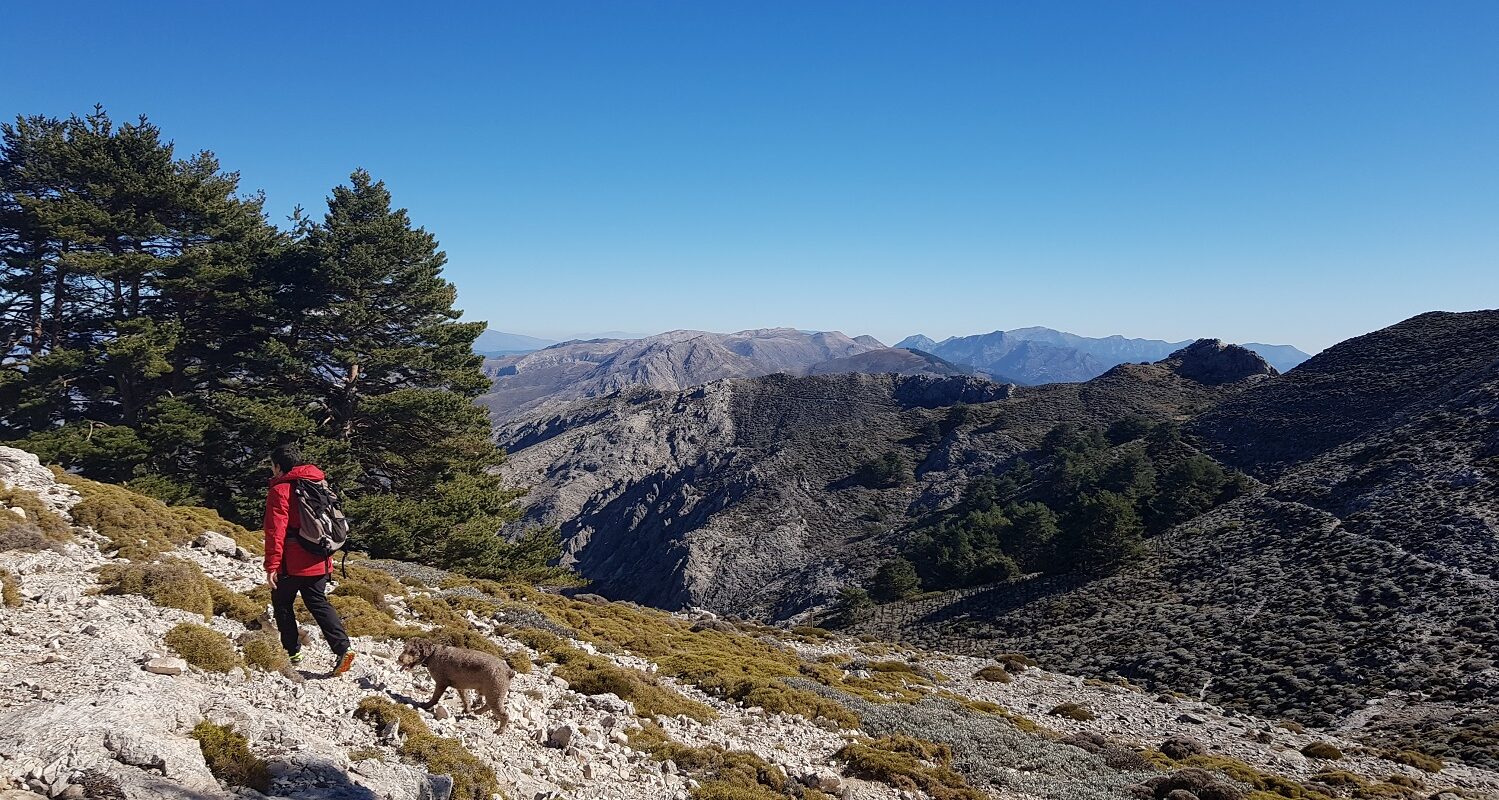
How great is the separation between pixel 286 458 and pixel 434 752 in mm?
3406

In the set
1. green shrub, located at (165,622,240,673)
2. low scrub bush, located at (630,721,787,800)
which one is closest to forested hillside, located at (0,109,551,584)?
green shrub, located at (165,622,240,673)

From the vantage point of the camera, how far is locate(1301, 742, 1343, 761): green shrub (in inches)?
652

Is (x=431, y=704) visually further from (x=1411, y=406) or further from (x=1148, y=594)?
(x=1411, y=406)

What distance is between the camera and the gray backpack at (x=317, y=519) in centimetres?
692

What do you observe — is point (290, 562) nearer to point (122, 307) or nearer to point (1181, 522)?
point (122, 307)

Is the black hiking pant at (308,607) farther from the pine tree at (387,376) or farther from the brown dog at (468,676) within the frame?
the pine tree at (387,376)

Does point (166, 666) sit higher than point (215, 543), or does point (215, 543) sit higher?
point (166, 666)

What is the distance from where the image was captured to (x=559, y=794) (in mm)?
6773

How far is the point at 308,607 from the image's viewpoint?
7066 mm

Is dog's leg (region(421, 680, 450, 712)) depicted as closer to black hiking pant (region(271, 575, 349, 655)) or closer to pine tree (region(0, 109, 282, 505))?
black hiking pant (region(271, 575, 349, 655))

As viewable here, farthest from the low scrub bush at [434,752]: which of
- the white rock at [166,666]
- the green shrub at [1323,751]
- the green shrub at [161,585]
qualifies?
the green shrub at [1323,751]

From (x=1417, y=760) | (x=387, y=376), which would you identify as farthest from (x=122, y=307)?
(x=1417, y=760)

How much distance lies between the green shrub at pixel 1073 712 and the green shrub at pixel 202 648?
63.9ft

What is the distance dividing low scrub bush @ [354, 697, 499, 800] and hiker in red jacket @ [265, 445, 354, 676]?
2.75 ft
